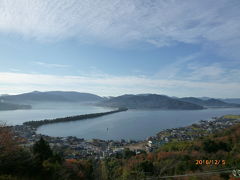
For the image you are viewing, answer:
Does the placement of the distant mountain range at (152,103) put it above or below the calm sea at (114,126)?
above

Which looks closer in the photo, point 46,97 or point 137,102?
point 137,102

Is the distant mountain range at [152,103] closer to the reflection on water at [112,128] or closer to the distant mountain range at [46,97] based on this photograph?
the distant mountain range at [46,97]

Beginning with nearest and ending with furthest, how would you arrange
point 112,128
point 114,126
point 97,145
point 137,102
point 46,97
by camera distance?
point 97,145
point 112,128
point 114,126
point 137,102
point 46,97

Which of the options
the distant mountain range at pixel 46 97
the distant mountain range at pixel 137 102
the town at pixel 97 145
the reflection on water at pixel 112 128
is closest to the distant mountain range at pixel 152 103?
the distant mountain range at pixel 137 102

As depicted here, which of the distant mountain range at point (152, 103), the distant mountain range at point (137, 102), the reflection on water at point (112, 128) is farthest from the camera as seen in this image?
the distant mountain range at point (152, 103)

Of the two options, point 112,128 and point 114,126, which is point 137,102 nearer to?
point 114,126

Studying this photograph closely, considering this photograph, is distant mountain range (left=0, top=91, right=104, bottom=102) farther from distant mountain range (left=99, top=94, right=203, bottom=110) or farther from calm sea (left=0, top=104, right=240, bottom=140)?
calm sea (left=0, top=104, right=240, bottom=140)

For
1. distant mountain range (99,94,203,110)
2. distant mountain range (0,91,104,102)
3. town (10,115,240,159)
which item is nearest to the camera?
town (10,115,240,159)

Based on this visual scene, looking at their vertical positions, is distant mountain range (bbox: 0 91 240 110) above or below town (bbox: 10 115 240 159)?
above

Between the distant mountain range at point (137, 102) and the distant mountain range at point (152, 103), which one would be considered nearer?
the distant mountain range at point (137, 102)

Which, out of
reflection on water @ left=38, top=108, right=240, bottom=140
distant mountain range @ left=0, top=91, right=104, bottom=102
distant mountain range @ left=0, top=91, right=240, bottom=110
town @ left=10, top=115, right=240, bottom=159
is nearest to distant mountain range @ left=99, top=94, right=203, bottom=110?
distant mountain range @ left=0, top=91, right=240, bottom=110

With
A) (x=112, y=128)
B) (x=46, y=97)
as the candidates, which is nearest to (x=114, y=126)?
(x=112, y=128)

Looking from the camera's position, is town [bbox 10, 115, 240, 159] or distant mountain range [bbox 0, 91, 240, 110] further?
distant mountain range [bbox 0, 91, 240, 110]
